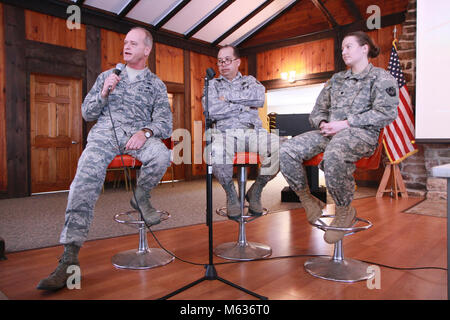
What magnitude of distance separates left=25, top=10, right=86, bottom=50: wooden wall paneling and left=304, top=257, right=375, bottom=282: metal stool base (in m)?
4.92

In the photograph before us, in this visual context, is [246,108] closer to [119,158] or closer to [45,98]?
[119,158]

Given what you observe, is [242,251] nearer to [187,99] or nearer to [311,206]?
[311,206]

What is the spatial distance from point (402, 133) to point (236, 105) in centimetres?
312

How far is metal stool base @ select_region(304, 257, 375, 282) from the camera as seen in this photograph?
1628mm

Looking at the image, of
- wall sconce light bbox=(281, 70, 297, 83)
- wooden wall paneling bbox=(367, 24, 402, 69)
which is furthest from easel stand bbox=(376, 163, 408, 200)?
wall sconce light bbox=(281, 70, 297, 83)

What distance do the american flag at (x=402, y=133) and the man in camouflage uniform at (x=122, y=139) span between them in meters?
3.46

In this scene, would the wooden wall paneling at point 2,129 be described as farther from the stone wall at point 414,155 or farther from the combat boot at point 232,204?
the stone wall at point 414,155

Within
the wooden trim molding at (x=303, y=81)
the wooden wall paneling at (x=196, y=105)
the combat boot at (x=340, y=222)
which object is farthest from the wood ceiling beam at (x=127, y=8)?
the combat boot at (x=340, y=222)

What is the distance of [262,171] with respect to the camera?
6.53 ft

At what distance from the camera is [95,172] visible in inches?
65.7

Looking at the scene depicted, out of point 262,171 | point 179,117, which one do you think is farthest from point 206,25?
point 262,171

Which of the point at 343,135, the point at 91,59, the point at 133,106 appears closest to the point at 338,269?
the point at 343,135

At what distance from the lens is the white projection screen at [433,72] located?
151 inches

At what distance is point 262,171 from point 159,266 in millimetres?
824
